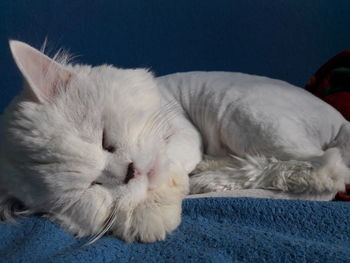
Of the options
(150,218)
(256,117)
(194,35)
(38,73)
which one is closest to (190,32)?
(194,35)

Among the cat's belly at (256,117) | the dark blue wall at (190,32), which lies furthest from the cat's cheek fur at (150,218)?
the dark blue wall at (190,32)

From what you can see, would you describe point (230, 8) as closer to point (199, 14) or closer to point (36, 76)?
point (199, 14)

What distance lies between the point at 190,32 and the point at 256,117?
1.15m

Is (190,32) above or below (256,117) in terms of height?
above

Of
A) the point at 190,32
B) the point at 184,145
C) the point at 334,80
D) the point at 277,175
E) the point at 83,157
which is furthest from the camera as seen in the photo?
the point at 190,32

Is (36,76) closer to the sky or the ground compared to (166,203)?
closer to the sky

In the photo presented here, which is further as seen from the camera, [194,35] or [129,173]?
[194,35]

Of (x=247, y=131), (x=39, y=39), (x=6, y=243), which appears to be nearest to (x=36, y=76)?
(x=6, y=243)

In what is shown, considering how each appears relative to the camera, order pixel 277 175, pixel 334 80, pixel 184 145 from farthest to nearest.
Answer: pixel 334 80, pixel 184 145, pixel 277 175

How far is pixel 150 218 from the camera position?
90 cm

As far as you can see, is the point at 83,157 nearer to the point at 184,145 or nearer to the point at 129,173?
the point at 129,173

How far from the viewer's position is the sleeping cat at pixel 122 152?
867 mm

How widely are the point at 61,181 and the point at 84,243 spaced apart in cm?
16

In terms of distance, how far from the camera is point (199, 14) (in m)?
2.21
